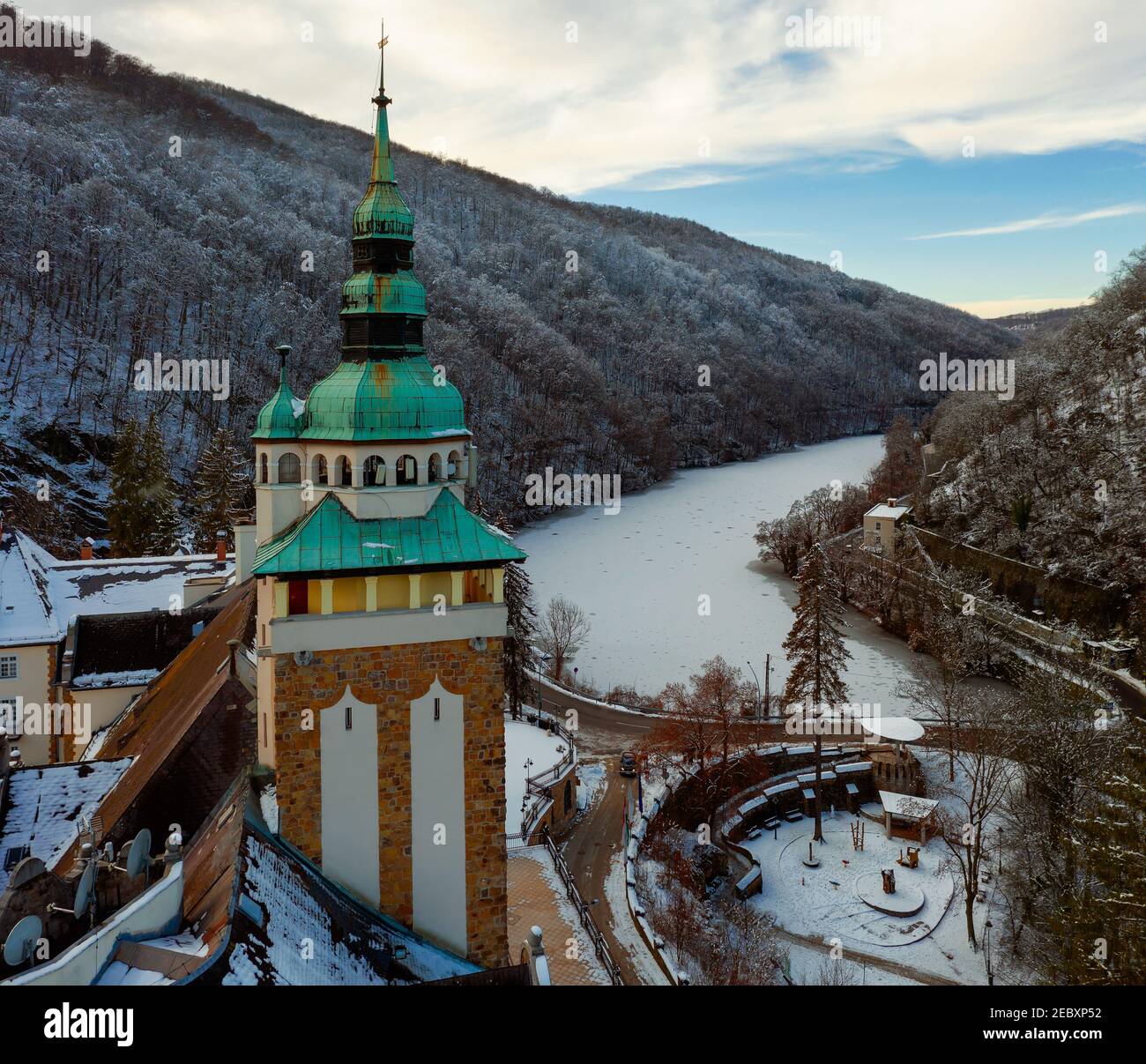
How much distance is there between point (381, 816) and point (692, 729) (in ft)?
78.9

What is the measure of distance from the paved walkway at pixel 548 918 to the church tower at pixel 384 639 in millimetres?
7864

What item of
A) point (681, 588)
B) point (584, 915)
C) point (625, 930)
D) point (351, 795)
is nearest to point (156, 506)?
point (681, 588)

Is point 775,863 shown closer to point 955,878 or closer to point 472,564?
point 955,878

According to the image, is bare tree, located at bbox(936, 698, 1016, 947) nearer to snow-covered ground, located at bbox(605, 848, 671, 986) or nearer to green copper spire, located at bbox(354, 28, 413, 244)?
snow-covered ground, located at bbox(605, 848, 671, 986)

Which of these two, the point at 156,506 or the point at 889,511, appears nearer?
the point at 156,506

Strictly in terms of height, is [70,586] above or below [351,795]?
above

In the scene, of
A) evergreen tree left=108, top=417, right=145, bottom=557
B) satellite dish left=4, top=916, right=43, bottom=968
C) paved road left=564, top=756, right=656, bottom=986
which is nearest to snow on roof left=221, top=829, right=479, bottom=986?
satellite dish left=4, top=916, right=43, bottom=968

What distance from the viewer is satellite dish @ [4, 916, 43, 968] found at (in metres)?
10.2

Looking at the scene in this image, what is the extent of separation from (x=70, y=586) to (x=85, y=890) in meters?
23.6

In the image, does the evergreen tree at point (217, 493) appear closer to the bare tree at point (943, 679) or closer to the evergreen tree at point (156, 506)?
the evergreen tree at point (156, 506)

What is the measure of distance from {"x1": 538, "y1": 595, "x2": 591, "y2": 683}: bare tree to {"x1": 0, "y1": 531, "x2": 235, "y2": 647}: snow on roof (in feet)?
67.6

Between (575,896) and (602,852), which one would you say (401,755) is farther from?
(602,852)

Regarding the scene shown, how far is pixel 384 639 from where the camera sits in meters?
13.4
